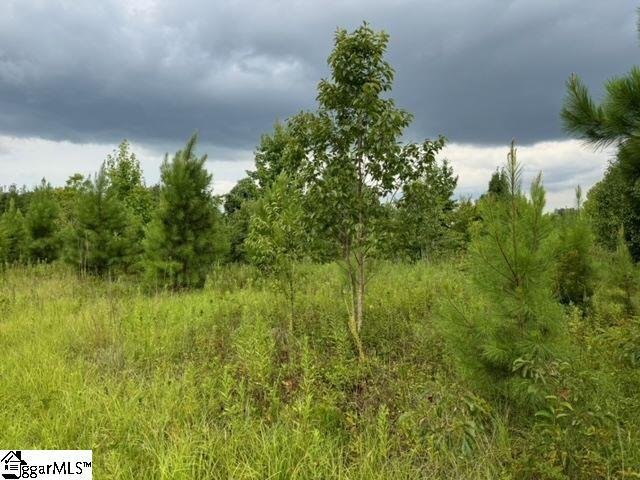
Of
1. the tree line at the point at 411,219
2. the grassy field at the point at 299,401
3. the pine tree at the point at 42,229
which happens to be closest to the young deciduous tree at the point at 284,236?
the tree line at the point at 411,219

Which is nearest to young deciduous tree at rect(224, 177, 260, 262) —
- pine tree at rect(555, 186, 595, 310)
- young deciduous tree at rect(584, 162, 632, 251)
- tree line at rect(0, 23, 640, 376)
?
tree line at rect(0, 23, 640, 376)

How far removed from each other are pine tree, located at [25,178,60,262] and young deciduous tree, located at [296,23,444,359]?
1531 cm

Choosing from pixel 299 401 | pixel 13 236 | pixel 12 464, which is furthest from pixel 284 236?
pixel 13 236

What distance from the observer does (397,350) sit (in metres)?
5.31

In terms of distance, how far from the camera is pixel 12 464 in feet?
9.78

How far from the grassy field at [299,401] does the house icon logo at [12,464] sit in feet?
0.73

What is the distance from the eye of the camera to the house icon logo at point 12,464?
292 cm

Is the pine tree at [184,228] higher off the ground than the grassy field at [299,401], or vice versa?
the pine tree at [184,228]

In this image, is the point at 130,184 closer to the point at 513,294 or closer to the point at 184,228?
the point at 184,228

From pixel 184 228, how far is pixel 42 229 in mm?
9063

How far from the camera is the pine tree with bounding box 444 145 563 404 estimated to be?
327 cm

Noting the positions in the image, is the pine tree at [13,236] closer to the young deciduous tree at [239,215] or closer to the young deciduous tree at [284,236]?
the young deciduous tree at [239,215]

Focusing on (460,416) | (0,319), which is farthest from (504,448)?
(0,319)

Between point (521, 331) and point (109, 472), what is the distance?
3.18m
